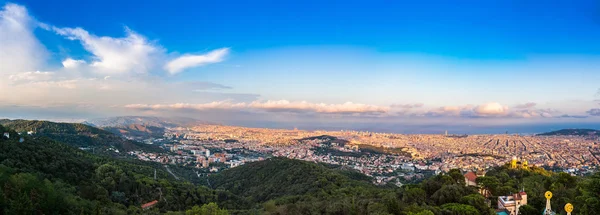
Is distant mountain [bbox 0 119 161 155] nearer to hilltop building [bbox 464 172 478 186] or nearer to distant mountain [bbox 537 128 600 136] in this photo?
hilltop building [bbox 464 172 478 186]

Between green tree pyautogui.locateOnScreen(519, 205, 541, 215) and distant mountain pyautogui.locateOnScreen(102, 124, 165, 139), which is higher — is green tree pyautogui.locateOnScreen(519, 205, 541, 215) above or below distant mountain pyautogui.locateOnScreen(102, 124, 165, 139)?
above

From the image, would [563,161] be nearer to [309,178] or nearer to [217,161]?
[309,178]

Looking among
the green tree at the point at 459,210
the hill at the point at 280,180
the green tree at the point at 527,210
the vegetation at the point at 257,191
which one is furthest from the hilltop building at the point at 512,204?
the hill at the point at 280,180

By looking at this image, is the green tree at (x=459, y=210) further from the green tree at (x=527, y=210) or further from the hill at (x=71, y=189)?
the hill at (x=71, y=189)

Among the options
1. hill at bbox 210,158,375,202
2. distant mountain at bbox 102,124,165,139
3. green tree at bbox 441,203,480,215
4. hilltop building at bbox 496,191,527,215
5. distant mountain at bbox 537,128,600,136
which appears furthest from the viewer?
distant mountain at bbox 102,124,165,139

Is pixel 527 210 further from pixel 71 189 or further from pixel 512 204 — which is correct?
pixel 71 189

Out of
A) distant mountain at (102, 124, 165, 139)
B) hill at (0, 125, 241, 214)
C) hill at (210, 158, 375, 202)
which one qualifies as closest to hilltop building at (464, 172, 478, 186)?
hill at (210, 158, 375, 202)

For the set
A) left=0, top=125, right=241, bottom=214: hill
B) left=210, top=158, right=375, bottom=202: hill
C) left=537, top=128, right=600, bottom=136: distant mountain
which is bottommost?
left=210, top=158, right=375, bottom=202: hill

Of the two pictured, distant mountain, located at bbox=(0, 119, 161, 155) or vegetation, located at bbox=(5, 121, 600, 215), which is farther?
distant mountain, located at bbox=(0, 119, 161, 155)
